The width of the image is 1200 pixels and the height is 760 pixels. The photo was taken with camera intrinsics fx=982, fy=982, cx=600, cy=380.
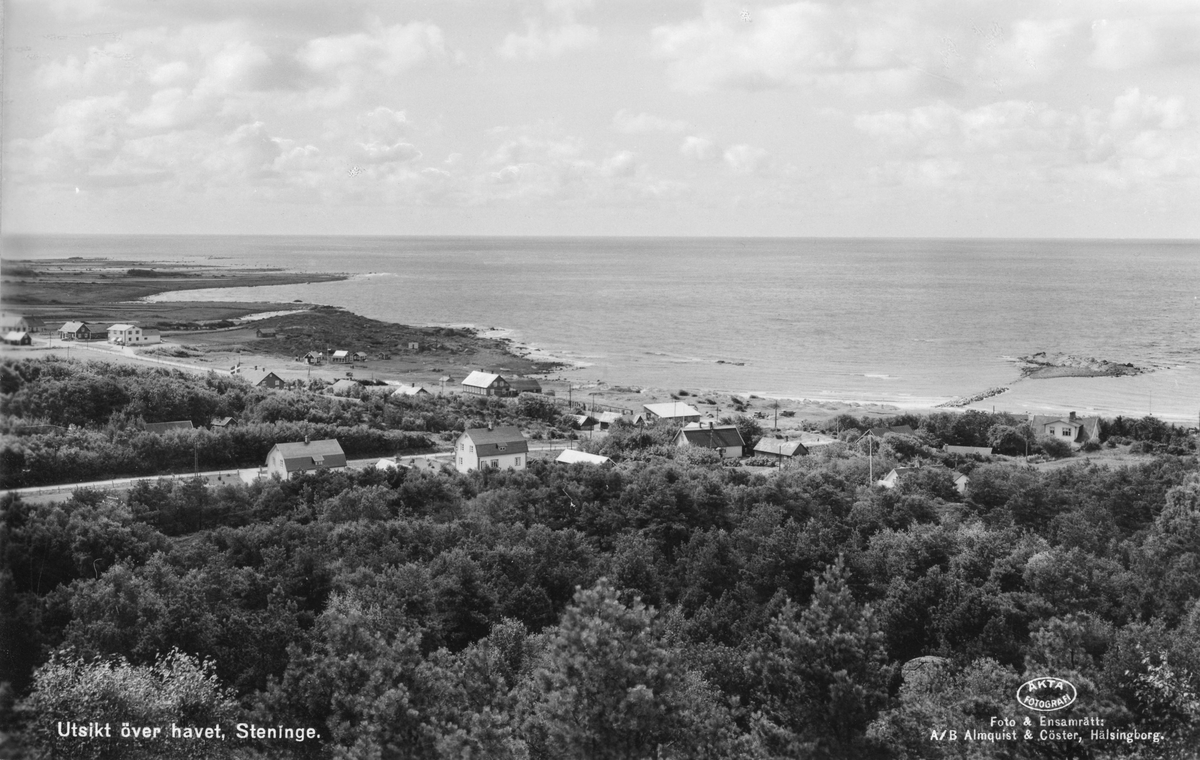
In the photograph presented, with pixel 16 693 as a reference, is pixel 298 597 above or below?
below

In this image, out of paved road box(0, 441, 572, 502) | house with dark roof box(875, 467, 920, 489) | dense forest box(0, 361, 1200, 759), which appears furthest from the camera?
house with dark roof box(875, 467, 920, 489)

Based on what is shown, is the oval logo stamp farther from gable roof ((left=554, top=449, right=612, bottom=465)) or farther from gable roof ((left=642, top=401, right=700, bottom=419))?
gable roof ((left=642, top=401, right=700, bottom=419))

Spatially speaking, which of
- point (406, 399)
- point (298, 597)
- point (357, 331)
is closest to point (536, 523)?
point (298, 597)

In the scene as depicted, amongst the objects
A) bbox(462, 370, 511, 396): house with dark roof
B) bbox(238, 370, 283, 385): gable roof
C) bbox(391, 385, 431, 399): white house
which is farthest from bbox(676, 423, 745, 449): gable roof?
bbox(238, 370, 283, 385): gable roof

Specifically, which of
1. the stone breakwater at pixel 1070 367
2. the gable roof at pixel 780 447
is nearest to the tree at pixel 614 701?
the gable roof at pixel 780 447

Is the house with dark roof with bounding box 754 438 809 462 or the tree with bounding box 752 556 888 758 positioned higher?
the tree with bounding box 752 556 888 758

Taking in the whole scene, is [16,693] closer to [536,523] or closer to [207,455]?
[536,523]

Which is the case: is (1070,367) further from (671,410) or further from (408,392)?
(408,392)
